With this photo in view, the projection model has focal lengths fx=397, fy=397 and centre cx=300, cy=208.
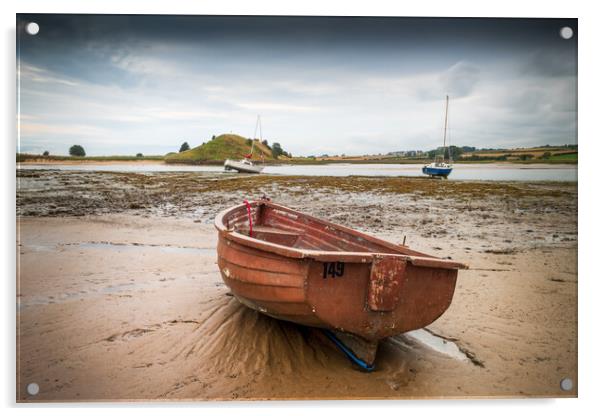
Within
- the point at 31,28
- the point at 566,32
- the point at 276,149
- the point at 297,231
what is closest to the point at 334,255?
the point at 297,231

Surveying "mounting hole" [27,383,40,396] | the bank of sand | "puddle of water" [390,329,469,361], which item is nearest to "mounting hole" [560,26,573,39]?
the bank of sand

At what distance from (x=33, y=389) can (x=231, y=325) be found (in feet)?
4.35

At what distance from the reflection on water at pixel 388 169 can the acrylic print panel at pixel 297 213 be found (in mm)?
20

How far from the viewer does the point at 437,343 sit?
2.87 meters

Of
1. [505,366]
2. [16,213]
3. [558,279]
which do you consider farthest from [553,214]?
[16,213]

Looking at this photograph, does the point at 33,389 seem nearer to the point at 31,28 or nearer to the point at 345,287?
the point at 345,287

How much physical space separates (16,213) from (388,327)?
2.60 metres

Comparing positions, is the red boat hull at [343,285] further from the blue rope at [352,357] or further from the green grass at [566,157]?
the green grass at [566,157]

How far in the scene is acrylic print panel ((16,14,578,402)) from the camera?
8.09ft

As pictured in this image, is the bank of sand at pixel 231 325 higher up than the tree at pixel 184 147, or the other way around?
the tree at pixel 184 147

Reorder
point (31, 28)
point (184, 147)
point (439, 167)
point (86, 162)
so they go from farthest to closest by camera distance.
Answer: point (439, 167) < point (184, 147) < point (86, 162) < point (31, 28)

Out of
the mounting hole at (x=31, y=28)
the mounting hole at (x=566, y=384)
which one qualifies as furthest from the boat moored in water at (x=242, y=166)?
the mounting hole at (x=566, y=384)

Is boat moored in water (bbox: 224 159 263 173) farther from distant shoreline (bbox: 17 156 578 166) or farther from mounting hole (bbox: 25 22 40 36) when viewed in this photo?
mounting hole (bbox: 25 22 40 36)

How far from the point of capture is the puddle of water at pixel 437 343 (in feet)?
9.07
